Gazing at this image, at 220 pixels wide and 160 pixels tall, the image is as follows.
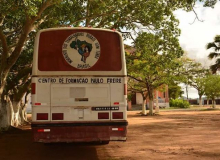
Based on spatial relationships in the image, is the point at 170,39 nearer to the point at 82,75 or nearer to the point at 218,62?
the point at 82,75

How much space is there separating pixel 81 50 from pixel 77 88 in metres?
1.01

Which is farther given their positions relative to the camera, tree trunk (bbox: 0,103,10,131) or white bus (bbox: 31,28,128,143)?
tree trunk (bbox: 0,103,10,131)

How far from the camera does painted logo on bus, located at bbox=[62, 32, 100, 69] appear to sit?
23.5 ft

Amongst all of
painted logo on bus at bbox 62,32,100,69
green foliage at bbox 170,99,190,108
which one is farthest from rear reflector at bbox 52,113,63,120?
green foliage at bbox 170,99,190,108

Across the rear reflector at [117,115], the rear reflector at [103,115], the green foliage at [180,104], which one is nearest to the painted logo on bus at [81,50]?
the rear reflector at [103,115]

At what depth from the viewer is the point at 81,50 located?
23.9ft

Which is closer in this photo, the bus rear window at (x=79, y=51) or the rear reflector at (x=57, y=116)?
the rear reflector at (x=57, y=116)

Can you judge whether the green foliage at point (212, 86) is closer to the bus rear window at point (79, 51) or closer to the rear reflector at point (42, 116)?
the bus rear window at point (79, 51)

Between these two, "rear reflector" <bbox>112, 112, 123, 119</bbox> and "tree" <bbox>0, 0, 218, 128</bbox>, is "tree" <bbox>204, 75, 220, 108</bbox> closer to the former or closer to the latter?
"tree" <bbox>0, 0, 218, 128</bbox>

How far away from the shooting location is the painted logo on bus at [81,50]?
7.17m

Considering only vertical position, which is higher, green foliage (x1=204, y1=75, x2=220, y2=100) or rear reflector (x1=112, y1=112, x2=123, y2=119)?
green foliage (x1=204, y1=75, x2=220, y2=100)

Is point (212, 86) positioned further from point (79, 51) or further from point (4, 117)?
point (79, 51)

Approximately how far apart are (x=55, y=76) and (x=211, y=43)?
28.6 metres

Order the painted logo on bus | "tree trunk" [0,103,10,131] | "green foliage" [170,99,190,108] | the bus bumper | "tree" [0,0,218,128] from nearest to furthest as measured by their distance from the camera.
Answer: the bus bumper, the painted logo on bus, "tree" [0,0,218,128], "tree trunk" [0,103,10,131], "green foliage" [170,99,190,108]
